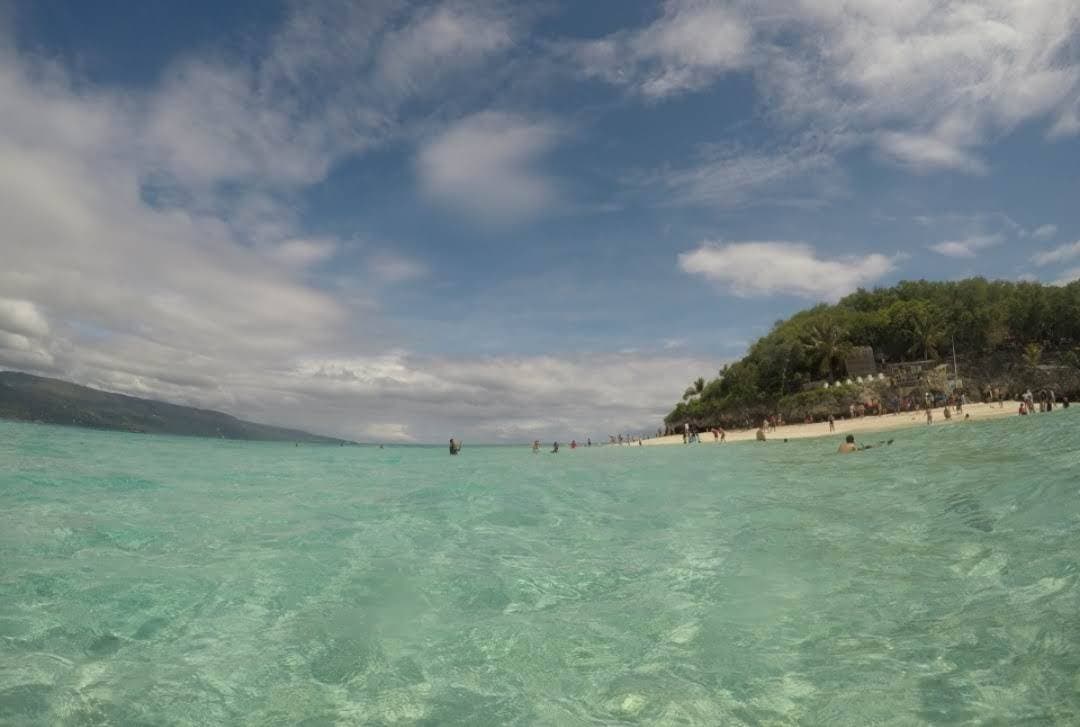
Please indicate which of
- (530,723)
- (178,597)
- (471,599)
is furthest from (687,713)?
(178,597)

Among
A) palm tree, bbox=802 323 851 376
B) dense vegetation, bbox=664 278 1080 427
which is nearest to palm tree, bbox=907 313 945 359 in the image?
dense vegetation, bbox=664 278 1080 427

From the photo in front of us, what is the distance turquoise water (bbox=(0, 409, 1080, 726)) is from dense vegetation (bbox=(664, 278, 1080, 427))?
244ft

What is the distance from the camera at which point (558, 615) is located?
7016 mm

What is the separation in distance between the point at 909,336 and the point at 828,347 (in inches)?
465

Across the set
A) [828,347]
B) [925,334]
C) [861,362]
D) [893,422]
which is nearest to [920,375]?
[861,362]

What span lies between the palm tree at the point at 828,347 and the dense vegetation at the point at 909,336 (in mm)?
143

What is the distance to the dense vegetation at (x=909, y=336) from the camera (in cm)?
8212

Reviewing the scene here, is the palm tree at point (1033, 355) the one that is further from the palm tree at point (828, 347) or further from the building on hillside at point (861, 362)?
the palm tree at point (828, 347)

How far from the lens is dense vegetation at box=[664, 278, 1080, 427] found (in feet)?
269

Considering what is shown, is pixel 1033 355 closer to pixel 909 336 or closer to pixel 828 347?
pixel 909 336

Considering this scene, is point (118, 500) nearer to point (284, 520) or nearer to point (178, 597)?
point (284, 520)

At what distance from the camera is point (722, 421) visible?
93375 millimetres

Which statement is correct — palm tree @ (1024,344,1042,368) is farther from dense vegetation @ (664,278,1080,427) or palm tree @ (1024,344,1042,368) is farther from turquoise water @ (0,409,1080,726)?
turquoise water @ (0,409,1080,726)

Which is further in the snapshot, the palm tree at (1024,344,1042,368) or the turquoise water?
the palm tree at (1024,344,1042,368)
